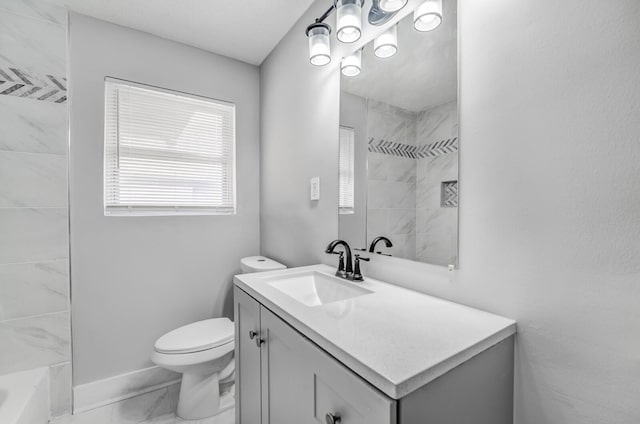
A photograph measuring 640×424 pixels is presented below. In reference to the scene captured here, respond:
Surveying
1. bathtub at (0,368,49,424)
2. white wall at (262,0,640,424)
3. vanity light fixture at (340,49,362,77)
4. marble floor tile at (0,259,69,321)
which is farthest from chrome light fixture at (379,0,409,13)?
bathtub at (0,368,49,424)

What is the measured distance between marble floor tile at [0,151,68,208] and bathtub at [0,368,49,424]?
3.23 feet

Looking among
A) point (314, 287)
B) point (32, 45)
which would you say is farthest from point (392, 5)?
point (32, 45)

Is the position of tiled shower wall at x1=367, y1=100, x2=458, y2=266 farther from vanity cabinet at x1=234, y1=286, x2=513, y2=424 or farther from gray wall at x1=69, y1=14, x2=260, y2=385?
gray wall at x1=69, y1=14, x2=260, y2=385

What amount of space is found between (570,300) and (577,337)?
3.7 inches

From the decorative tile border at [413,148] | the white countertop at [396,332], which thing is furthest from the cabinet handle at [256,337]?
the decorative tile border at [413,148]

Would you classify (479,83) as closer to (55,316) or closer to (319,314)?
(319,314)

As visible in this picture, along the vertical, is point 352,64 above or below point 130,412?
above

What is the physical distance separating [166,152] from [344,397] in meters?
2.08

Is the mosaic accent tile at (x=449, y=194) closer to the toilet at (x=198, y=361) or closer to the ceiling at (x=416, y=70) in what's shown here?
the ceiling at (x=416, y=70)

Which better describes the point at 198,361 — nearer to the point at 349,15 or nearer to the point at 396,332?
the point at 396,332

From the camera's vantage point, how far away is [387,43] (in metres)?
1.24

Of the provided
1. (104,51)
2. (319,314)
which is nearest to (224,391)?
(319,314)

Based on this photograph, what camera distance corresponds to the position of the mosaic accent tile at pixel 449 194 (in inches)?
39.4

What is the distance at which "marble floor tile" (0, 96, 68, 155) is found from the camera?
162 cm
